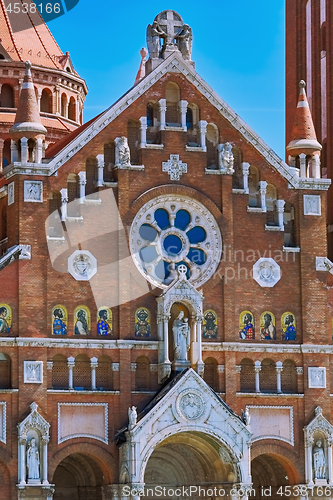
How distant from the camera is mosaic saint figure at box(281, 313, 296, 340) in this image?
179 feet

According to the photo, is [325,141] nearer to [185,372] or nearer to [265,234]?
[265,234]

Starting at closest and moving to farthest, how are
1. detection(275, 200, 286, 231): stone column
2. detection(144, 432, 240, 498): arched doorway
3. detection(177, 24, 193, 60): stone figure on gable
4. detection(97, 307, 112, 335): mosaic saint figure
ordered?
detection(144, 432, 240, 498): arched doorway, detection(97, 307, 112, 335): mosaic saint figure, detection(275, 200, 286, 231): stone column, detection(177, 24, 193, 60): stone figure on gable

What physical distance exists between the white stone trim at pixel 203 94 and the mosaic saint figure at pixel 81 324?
5.13 metres

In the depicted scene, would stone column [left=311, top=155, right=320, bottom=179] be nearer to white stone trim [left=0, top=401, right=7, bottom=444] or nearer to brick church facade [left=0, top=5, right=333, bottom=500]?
brick church facade [left=0, top=5, right=333, bottom=500]

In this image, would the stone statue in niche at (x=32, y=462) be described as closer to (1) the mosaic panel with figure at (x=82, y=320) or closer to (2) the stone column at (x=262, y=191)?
(1) the mosaic panel with figure at (x=82, y=320)

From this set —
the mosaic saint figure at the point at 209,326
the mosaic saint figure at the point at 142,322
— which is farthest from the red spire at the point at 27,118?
the mosaic saint figure at the point at 209,326

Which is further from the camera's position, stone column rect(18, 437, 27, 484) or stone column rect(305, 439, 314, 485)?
stone column rect(305, 439, 314, 485)

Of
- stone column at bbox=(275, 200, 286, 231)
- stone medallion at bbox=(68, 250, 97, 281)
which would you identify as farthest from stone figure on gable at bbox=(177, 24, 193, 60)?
stone medallion at bbox=(68, 250, 97, 281)

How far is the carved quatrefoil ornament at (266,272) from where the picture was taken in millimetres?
54594

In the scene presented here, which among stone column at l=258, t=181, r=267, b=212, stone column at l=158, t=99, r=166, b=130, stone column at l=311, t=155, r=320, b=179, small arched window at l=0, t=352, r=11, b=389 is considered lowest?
small arched window at l=0, t=352, r=11, b=389

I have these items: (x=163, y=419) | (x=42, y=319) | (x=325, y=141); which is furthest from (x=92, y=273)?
(x=325, y=141)

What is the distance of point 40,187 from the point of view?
5225 centimetres

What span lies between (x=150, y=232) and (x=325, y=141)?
1389cm

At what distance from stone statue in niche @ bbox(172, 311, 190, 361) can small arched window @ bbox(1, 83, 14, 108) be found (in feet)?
Answer: 53.7
